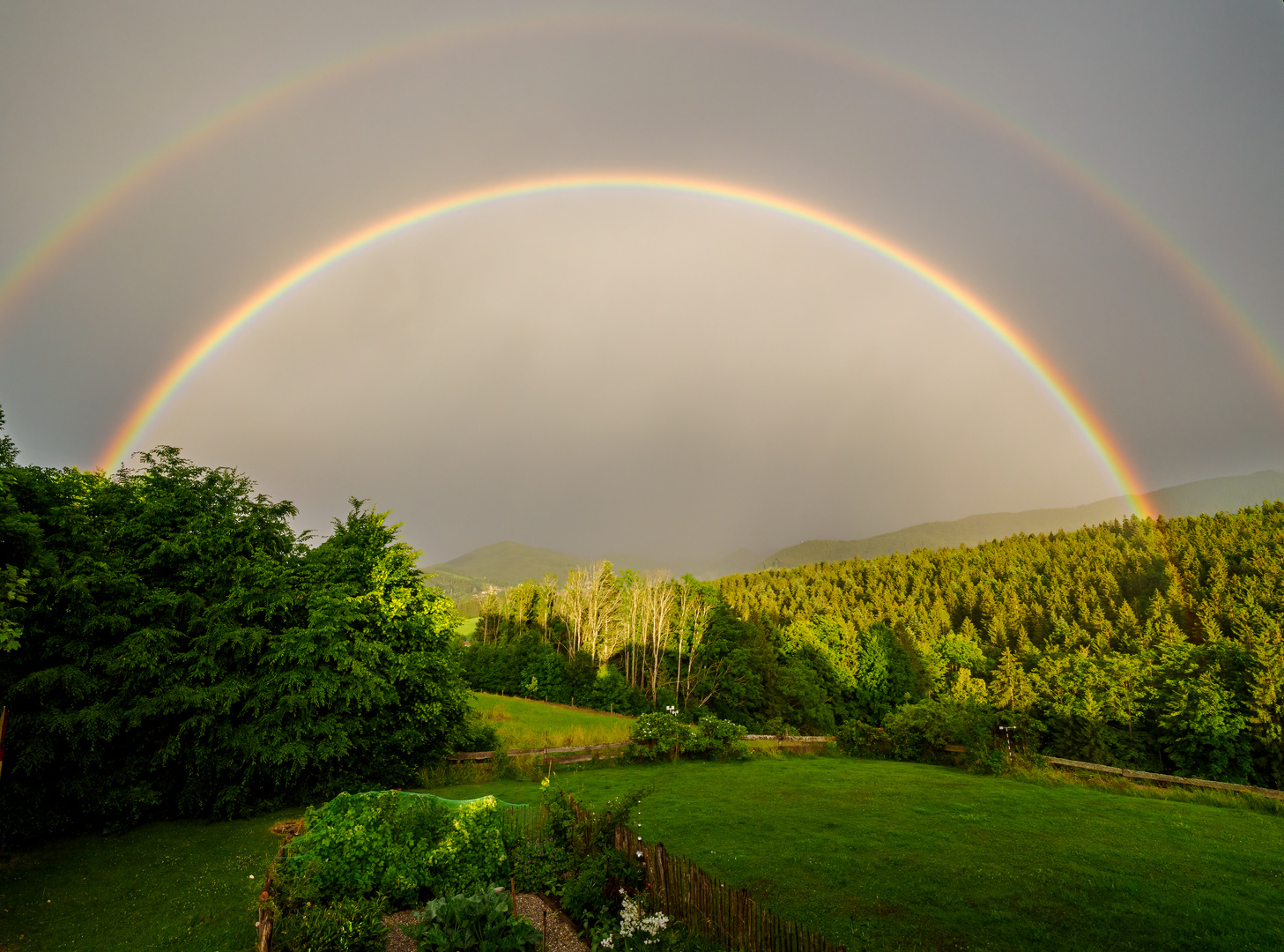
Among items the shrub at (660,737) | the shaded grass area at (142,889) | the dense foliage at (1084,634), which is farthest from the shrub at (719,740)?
the shaded grass area at (142,889)

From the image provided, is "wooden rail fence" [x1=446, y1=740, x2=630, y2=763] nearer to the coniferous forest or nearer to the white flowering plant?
the coniferous forest

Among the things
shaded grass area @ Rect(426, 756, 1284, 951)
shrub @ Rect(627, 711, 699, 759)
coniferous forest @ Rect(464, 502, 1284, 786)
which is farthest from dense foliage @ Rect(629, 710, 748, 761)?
coniferous forest @ Rect(464, 502, 1284, 786)

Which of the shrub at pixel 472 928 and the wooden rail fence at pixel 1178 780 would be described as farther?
the wooden rail fence at pixel 1178 780

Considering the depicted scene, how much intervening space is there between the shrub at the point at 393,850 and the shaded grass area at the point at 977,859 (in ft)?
17.4

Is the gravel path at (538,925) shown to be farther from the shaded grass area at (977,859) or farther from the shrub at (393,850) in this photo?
the shaded grass area at (977,859)

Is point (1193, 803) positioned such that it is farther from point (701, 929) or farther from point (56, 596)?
point (56, 596)

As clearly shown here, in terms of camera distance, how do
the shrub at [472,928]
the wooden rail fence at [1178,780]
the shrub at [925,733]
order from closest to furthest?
the shrub at [472,928], the wooden rail fence at [1178,780], the shrub at [925,733]

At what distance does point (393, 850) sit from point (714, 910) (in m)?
6.49

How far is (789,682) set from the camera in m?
71.6

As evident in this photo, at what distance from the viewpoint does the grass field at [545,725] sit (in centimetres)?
3166

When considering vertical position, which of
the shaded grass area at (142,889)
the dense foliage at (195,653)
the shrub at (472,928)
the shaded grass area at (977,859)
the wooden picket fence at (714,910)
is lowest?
the shaded grass area at (142,889)

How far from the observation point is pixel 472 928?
9.77 meters

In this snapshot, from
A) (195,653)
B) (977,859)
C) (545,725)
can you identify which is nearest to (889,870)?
(977,859)

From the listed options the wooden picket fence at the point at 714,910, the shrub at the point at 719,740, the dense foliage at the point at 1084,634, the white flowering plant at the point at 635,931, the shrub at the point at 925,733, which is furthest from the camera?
the dense foliage at the point at 1084,634
